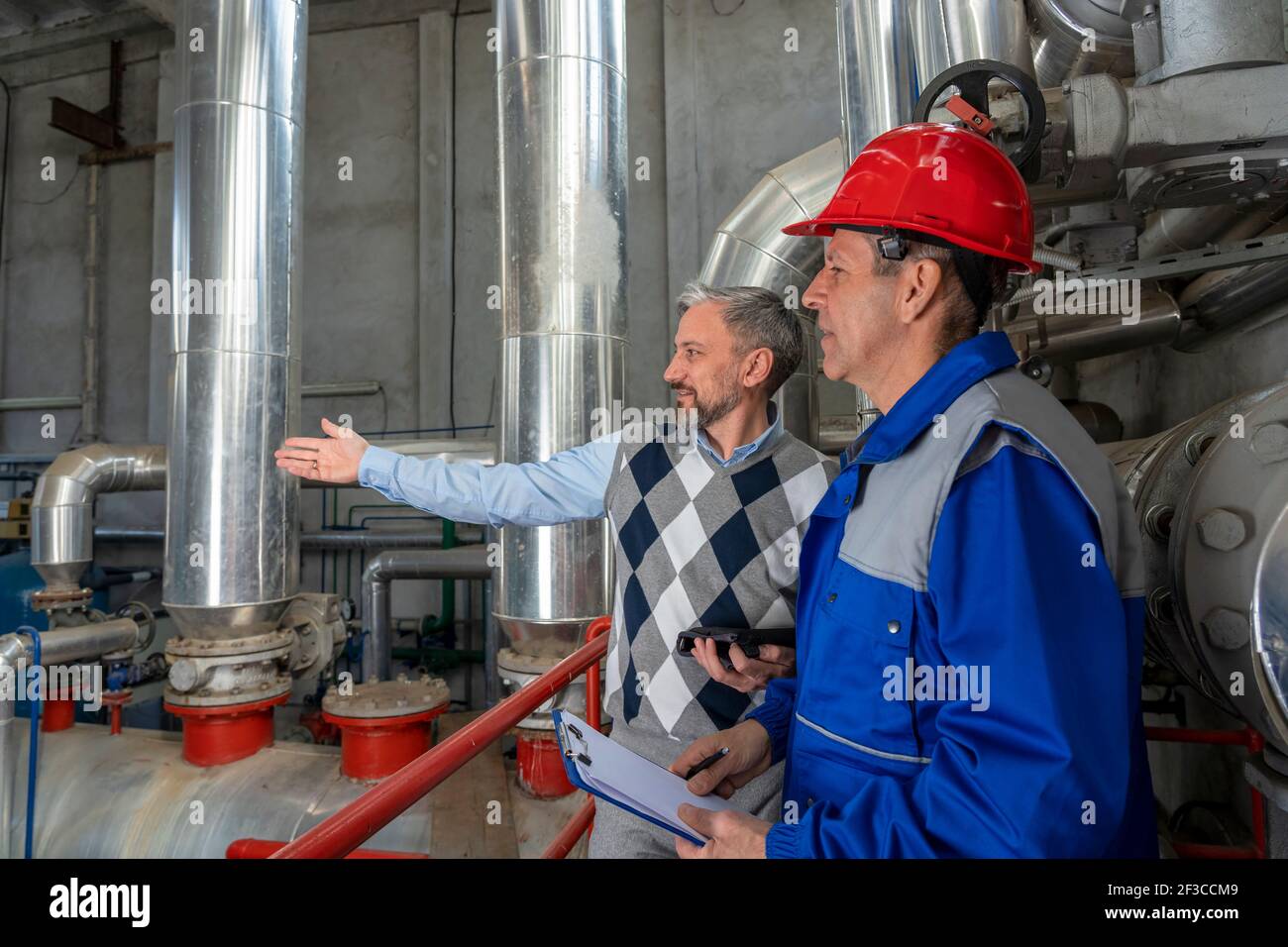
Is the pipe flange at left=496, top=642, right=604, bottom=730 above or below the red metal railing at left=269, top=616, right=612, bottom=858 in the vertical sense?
below

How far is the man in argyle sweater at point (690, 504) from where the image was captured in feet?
4.65

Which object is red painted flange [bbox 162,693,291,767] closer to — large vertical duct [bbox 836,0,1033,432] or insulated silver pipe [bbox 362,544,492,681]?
insulated silver pipe [bbox 362,544,492,681]

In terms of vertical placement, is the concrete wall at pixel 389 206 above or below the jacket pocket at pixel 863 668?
above

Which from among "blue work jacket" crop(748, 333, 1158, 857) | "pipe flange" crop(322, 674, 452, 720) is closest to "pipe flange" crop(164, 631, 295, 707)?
"pipe flange" crop(322, 674, 452, 720)

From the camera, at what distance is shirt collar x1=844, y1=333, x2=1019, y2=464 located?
0.89m

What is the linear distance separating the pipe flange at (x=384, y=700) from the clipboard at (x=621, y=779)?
8.76 ft

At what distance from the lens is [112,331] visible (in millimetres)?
8039

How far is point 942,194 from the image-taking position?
3.32ft

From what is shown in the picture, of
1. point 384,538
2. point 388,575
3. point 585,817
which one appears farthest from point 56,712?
point 585,817

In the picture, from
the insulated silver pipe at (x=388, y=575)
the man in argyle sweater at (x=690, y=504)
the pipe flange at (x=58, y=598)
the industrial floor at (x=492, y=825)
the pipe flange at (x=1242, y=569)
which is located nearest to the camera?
the pipe flange at (x=1242, y=569)

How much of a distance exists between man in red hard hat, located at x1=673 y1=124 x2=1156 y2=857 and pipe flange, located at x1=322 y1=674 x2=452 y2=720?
8.61 ft

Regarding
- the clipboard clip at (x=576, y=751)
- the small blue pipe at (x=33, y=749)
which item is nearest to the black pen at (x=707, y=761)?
the clipboard clip at (x=576, y=751)

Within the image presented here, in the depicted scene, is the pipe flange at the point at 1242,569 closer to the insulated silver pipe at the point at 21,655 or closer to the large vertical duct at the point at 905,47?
the large vertical duct at the point at 905,47
